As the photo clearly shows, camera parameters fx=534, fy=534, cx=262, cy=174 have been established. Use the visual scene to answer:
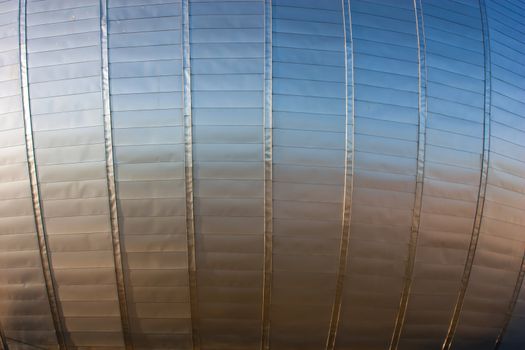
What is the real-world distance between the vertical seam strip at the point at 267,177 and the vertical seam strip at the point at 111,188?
2333mm

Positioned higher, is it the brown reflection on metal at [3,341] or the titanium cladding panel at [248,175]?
the titanium cladding panel at [248,175]

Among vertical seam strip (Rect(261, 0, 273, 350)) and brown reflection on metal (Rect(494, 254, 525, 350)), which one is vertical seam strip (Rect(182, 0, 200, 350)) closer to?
vertical seam strip (Rect(261, 0, 273, 350))

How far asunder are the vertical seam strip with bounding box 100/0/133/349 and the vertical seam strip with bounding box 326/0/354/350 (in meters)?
3.49

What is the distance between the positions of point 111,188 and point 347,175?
3.81 meters

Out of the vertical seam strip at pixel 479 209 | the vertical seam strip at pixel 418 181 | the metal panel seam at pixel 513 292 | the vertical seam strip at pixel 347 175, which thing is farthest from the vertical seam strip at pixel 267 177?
the metal panel seam at pixel 513 292

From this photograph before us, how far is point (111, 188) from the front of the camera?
861 centimetres

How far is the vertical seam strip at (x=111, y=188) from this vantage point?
339 inches

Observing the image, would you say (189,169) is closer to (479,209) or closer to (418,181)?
(418,181)

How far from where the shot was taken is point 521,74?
9648 mm

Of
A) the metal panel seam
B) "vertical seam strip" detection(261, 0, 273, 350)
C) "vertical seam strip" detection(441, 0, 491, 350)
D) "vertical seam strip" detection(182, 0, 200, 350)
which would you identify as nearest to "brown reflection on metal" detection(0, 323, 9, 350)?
"vertical seam strip" detection(182, 0, 200, 350)

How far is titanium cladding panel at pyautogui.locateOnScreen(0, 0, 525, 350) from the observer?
8.59 m

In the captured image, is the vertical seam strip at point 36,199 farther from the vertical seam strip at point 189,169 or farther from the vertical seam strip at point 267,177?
the vertical seam strip at point 267,177

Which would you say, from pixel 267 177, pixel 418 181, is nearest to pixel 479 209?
pixel 418 181

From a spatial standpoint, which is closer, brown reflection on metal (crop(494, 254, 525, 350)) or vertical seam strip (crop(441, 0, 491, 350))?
vertical seam strip (crop(441, 0, 491, 350))
